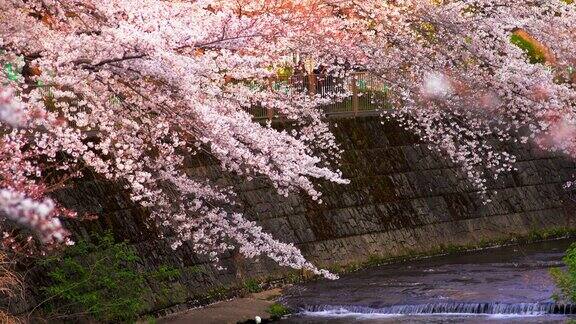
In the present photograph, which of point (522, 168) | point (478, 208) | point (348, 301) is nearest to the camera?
point (348, 301)

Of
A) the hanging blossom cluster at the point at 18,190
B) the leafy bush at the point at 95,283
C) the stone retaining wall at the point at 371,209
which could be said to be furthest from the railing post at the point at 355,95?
the hanging blossom cluster at the point at 18,190

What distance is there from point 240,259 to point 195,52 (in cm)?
728

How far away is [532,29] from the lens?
22.7 m

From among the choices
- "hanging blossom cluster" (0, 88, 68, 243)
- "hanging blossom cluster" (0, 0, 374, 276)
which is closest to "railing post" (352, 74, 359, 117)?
"hanging blossom cluster" (0, 0, 374, 276)

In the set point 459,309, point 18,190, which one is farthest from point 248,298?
point 18,190

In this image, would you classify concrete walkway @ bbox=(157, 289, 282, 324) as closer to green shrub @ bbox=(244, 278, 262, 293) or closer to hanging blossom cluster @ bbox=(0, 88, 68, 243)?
green shrub @ bbox=(244, 278, 262, 293)

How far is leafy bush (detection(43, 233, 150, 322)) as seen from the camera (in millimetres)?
17688

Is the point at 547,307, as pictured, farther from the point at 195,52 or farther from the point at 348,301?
the point at 195,52

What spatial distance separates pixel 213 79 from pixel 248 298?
20.4ft

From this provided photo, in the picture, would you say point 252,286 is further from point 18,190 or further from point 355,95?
point 18,190

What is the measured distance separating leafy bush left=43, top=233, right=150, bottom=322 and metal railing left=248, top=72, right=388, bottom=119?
8.37 metres

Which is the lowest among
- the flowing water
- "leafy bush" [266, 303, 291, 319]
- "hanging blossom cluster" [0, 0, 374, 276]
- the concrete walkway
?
the flowing water

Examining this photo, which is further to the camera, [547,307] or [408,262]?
[408,262]

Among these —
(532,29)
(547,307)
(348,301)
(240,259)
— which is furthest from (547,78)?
(240,259)
